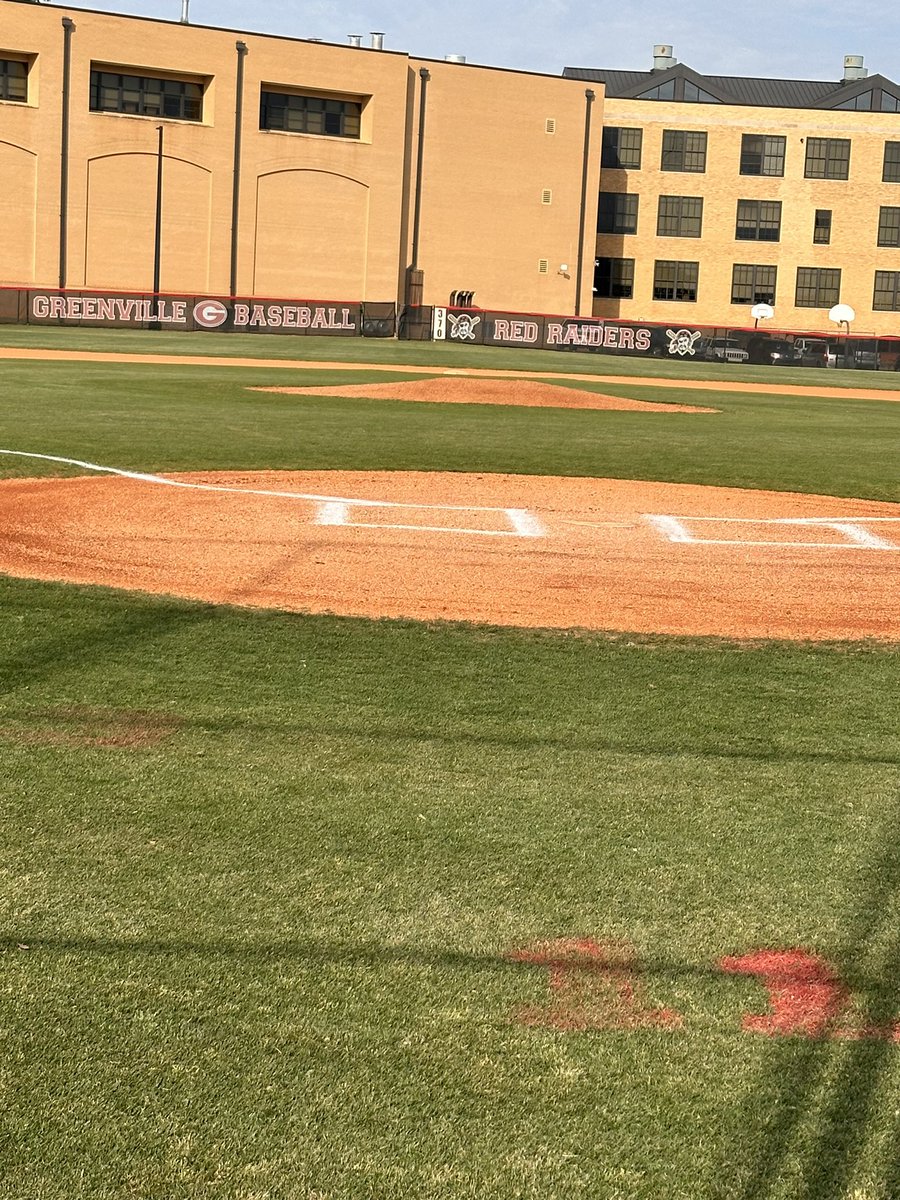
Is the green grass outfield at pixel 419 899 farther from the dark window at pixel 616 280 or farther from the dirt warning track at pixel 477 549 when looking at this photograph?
the dark window at pixel 616 280

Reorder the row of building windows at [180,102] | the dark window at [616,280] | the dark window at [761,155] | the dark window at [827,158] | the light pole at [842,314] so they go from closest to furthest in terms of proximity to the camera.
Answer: the row of building windows at [180,102] < the light pole at [842,314] < the dark window at [761,155] < the dark window at [827,158] < the dark window at [616,280]

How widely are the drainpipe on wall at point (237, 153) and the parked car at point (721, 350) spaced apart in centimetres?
2122

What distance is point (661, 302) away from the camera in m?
78.2

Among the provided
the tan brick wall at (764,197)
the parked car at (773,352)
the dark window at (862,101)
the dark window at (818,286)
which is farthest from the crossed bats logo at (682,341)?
the dark window at (862,101)

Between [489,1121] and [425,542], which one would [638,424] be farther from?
[489,1121]

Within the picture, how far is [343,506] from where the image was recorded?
12766 millimetres

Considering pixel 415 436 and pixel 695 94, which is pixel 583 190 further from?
pixel 415 436

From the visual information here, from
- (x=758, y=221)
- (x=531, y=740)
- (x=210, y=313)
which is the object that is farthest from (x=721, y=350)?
(x=531, y=740)

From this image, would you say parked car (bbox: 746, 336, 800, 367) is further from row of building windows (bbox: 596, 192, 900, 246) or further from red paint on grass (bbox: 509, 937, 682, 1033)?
red paint on grass (bbox: 509, 937, 682, 1033)

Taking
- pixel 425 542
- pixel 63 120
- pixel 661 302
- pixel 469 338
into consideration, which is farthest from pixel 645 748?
pixel 661 302

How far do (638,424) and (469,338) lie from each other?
36453 mm

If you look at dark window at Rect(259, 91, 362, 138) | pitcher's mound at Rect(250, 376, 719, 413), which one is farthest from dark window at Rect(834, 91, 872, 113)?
pitcher's mound at Rect(250, 376, 719, 413)

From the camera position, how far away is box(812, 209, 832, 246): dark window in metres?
77.6

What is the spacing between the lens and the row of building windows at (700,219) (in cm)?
7756
